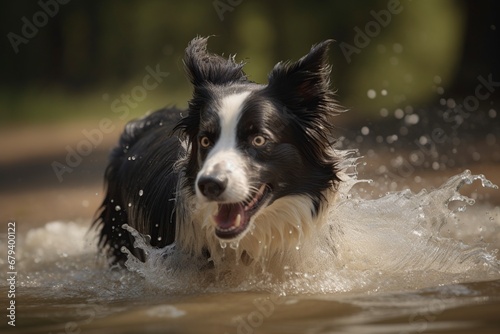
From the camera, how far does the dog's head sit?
4.23 m

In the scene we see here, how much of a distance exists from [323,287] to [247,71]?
29.7 ft

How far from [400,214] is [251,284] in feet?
3.89

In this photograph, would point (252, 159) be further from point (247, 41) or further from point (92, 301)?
point (247, 41)

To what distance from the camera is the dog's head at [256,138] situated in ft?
13.9

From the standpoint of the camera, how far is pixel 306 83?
15.1 feet

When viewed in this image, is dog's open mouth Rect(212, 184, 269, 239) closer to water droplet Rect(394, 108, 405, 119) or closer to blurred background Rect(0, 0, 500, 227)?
blurred background Rect(0, 0, 500, 227)

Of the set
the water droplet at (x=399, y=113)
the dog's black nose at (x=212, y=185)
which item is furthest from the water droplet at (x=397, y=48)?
the dog's black nose at (x=212, y=185)

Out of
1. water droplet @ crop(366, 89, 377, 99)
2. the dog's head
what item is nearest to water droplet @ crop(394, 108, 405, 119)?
water droplet @ crop(366, 89, 377, 99)

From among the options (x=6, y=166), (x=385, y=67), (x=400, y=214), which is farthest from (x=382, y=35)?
(x=400, y=214)

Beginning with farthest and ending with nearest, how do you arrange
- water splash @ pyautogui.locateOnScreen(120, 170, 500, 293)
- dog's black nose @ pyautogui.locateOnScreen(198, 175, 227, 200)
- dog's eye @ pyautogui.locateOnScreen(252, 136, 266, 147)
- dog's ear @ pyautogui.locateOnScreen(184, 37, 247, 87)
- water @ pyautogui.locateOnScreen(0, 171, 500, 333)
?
dog's ear @ pyautogui.locateOnScreen(184, 37, 247, 87) → water splash @ pyautogui.locateOnScreen(120, 170, 500, 293) → dog's eye @ pyautogui.locateOnScreen(252, 136, 266, 147) → dog's black nose @ pyautogui.locateOnScreen(198, 175, 227, 200) → water @ pyautogui.locateOnScreen(0, 171, 500, 333)

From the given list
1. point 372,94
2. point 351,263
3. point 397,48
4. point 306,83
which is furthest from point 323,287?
point 397,48

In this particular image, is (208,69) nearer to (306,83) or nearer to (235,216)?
(306,83)

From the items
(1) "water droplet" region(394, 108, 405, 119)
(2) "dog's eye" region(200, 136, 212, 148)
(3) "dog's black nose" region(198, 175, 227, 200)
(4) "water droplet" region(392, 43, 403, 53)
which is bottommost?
(1) "water droplet" region(394, 108, 405, 119)

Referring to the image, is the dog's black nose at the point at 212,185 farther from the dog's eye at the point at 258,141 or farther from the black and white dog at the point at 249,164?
the dog's eye at the point at 258,141
